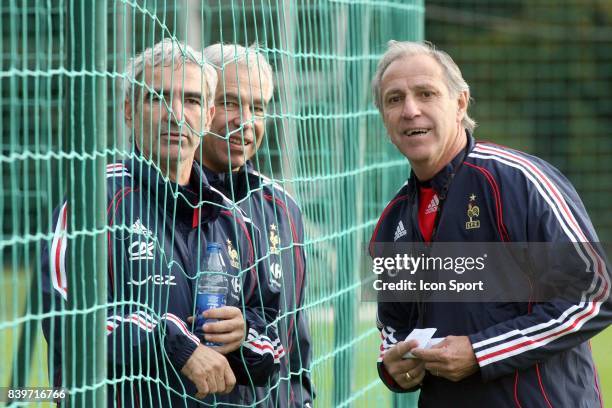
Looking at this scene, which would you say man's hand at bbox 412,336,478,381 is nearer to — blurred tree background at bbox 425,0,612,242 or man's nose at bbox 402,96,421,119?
man's nose at bbox 402,96,421,119

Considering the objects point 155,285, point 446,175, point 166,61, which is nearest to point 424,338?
point 446,175

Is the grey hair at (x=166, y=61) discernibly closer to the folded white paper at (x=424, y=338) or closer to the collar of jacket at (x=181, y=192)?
the collar of jacket at (x=181, y=192)

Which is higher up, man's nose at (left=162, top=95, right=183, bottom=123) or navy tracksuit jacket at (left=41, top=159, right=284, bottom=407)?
man's nose at (left=162, top=95, right=183, bottom=123)

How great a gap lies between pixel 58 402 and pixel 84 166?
1.81 ft

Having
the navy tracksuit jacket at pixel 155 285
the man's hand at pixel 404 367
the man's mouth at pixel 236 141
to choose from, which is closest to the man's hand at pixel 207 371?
the navy tracksuit jacket at pixel 155 285

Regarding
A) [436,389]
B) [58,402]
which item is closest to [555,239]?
[436,389]

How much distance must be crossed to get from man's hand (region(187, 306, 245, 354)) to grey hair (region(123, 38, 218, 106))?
60 cm

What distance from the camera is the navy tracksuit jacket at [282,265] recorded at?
331 centimetres

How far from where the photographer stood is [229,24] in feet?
37.7

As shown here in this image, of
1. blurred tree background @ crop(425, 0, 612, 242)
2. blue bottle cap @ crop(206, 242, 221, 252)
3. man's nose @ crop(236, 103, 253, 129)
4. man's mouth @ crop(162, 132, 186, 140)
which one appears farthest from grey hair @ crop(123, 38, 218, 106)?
blurred tree background @ crop(425, 0, 612, 242)

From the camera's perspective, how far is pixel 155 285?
2.86 metres

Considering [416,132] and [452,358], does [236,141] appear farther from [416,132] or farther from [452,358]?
[452,358]

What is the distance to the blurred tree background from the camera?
11.6m

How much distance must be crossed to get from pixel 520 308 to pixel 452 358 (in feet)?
0.79
